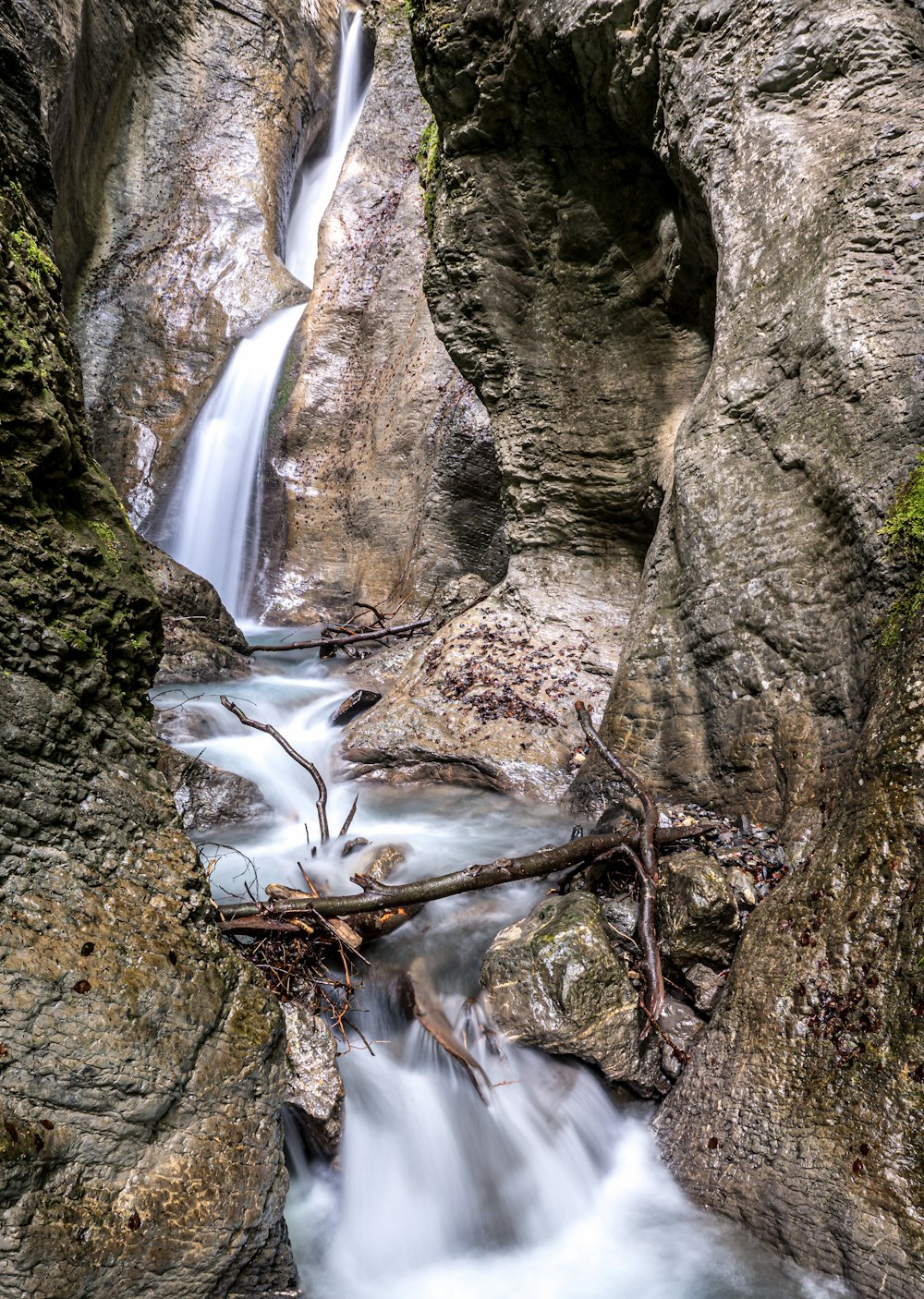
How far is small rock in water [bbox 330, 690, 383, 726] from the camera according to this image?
8328 mm

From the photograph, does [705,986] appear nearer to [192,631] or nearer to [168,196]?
[192,631]

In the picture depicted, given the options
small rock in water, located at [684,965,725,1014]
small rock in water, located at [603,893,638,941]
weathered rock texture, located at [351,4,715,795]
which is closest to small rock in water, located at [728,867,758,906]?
small rock in water, located at [684,965,725,1014]

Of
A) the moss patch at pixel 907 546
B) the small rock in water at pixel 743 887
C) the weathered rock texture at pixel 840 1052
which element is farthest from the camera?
the small rock in water at pixel 743 887

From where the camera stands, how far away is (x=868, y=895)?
2768 millimetres

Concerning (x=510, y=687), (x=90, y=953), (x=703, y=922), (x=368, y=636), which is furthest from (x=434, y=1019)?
(x=368, y=636)

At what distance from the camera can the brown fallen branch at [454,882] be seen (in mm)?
3580

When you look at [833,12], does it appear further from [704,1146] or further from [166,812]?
[704,1146]

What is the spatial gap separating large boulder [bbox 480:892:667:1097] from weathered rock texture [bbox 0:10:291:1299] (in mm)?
1405

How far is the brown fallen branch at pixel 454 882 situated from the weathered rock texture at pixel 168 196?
506 inches

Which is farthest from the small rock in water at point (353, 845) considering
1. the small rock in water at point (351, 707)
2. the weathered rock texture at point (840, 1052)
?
the small rock in water at point (351, 707)

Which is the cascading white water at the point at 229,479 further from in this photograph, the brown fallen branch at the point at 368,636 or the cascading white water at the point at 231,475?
the brown fallen branch at the point at 368,636

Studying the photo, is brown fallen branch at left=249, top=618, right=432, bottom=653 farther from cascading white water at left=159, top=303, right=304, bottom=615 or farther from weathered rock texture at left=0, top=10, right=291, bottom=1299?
weathered rock texture at left=0, top=10, right=291, bottom=1299

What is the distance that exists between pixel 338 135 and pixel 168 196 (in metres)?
6.61

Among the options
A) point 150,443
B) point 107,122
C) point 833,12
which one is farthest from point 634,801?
point 107,122
